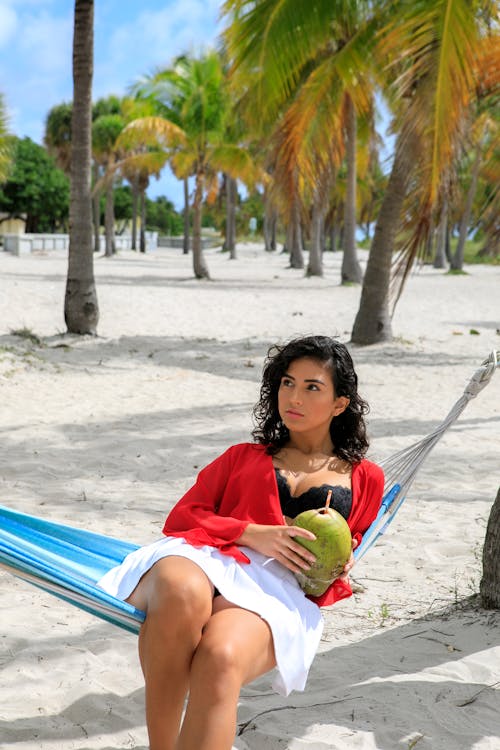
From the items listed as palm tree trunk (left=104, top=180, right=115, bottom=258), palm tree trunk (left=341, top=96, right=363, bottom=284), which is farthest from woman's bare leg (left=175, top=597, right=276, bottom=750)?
palm tree trunk (left=104, top=180, right=115, bottom=258)

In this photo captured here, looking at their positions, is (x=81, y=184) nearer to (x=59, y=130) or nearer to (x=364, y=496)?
(x=364, y=496)

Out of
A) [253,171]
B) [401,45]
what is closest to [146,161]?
[253,171]

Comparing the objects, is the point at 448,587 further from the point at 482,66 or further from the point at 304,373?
the point at 482,66

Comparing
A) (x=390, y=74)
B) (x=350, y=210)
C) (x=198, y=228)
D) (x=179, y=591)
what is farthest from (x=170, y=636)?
(x=198, y=228)

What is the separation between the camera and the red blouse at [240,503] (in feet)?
6.01

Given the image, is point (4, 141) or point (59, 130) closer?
point (4, 141)

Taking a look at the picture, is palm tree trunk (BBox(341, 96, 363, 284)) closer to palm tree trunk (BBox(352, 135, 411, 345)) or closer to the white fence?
palm tree trunk (BBox(352, 135, 411, 345))

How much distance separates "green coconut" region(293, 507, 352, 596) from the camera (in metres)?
1.77

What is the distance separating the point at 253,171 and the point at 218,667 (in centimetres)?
1697

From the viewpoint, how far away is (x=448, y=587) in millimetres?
3041

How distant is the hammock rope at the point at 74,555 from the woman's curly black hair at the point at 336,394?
0.20m

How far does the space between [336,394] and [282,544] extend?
41cm

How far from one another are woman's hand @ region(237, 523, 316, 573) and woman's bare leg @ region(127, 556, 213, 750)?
6.1 inches

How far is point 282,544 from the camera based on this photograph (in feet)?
5.84
